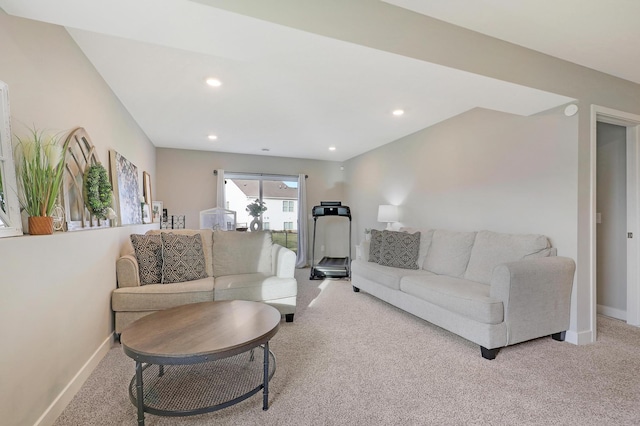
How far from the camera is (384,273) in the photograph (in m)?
3.54

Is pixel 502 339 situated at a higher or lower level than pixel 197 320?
lower

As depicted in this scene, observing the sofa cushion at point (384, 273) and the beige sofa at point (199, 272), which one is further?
the sofa cushion at point (384, 273)

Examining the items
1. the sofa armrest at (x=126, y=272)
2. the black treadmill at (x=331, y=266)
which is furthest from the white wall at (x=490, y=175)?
the sofa armrest at (x=126, y=272)

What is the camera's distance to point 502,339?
90.1 inches

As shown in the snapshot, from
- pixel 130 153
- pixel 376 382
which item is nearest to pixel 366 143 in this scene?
pixel 130 153

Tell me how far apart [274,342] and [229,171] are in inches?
164

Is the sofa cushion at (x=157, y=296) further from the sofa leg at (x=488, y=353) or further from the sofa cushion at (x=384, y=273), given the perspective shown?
the sofa leg at (x=488, y=353)

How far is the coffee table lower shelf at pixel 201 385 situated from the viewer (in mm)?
1675

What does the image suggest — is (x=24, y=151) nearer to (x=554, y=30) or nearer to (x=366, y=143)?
(x=554, y=30)

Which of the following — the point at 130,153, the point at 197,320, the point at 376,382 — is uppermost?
the point at 130,153

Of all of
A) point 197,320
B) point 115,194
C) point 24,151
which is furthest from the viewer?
point 115,194

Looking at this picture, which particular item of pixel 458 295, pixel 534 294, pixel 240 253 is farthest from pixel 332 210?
pixel 534 294

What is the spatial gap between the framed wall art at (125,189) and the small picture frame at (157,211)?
100 cm

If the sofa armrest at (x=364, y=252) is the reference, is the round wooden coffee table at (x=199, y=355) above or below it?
below
